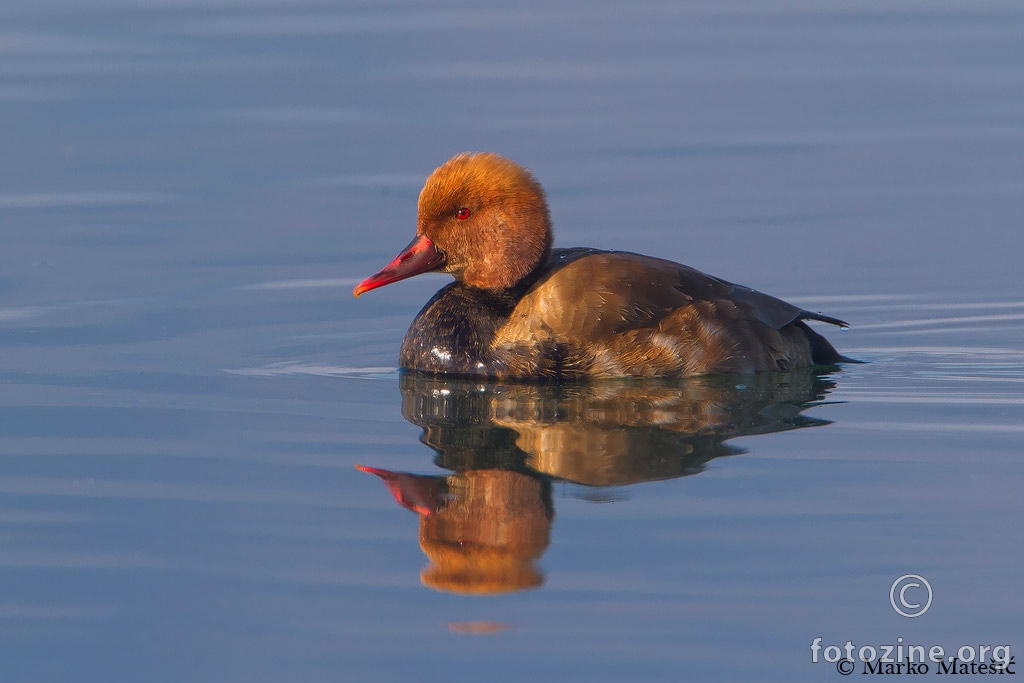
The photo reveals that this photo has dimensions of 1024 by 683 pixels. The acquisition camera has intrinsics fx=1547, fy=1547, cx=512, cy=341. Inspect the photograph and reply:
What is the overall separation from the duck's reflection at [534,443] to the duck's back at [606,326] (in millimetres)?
85

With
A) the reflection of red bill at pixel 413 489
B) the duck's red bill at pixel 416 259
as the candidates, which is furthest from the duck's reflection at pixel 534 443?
the duck's red bill at pixel 416 259

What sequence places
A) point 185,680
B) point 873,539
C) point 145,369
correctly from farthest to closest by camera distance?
point 145,369, point 873,539, point 185,680

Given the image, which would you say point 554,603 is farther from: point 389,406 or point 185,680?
point 389,406

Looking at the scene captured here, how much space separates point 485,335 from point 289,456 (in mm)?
1343

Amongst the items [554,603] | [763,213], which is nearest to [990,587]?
[554,603]

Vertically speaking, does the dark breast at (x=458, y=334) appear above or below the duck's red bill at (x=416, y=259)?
below

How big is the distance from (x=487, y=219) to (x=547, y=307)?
1.67ft

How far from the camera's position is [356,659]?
3.79 meters

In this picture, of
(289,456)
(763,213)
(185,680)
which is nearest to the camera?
(185,680)

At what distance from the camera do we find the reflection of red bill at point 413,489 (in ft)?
15.9

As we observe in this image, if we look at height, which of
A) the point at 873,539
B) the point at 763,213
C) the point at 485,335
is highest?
the point at 763,213

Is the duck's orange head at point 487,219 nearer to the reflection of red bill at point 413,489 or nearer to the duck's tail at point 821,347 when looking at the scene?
the duck's tail at point 821,347

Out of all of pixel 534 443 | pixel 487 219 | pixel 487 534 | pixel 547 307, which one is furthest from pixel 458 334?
pixel 487 534

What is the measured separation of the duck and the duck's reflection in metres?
0.09
